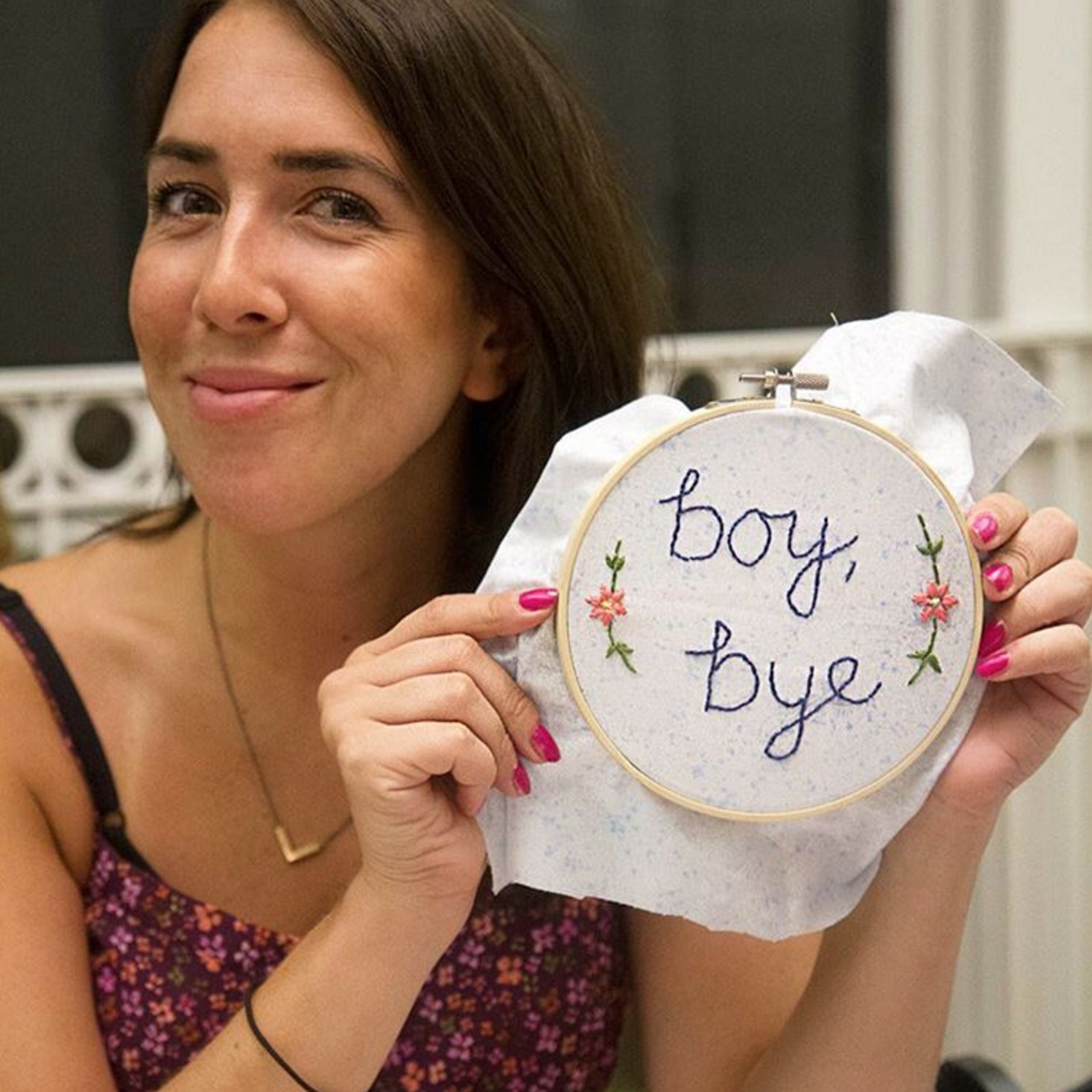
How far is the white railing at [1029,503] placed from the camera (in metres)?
1.71

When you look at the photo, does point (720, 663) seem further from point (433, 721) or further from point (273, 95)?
point (273, 95)

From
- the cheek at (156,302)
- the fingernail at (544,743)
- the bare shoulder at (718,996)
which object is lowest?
the bare shoulder at (718,996)

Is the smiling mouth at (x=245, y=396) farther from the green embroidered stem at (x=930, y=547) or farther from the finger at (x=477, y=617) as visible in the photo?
the green embroidered stem at (x=930, y=547)

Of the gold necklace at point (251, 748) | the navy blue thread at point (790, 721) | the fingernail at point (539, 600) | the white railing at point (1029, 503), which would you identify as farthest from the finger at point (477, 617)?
the white railing at point (1029, 503)

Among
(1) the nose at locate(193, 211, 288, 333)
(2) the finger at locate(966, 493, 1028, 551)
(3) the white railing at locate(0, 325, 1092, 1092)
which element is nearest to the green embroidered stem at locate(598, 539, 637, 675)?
(2) the finger at locate(966, 493, 1028, 551)

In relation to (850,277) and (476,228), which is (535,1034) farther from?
(850,277)

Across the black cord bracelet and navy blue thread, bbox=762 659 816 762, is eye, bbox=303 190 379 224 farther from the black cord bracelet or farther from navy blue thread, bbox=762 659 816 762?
the black cord bracelet

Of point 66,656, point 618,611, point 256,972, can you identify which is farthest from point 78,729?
point 618,611

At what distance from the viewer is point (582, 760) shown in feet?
2.91

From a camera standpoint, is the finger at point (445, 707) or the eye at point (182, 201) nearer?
the finger at point (445, 707)

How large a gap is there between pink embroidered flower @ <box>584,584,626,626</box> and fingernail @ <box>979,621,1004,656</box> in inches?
8.6

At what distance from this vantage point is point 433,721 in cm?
86

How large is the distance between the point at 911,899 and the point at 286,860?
1.63 feet

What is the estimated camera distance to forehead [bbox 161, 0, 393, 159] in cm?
99
